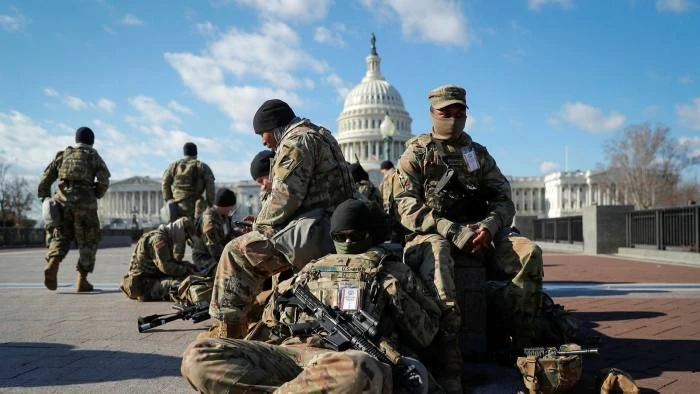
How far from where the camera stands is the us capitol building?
9781cm

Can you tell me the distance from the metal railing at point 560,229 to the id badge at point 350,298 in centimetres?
1873

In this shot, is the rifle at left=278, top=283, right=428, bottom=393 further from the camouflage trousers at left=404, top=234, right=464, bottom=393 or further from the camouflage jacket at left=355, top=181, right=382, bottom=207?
the camouflage jacket at left=355, top=181, right=382, bottom=207

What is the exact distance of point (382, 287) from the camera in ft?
9.28

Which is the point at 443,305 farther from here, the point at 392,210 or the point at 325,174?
the point at 392,210

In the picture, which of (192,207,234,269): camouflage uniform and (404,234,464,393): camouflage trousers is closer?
(404,234,464,393): camouflage trousers

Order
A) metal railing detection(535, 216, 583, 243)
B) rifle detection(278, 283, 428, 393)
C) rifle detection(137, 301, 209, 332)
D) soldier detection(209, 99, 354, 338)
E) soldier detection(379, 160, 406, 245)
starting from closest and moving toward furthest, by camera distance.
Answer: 1. rifle detection(278, 283, 428, 393)
2. soldier detection(209, 99, 354, 338)
3. rifle detection(137, 301, 209, 332)
4. soldier detection(379, 160, 406, 245)
5. metal railing detection(535, 216, 583, 243)

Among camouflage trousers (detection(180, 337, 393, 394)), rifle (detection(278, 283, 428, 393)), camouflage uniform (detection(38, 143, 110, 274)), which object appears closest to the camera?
camouflage trousers (detection(180, 337, 393, 394))

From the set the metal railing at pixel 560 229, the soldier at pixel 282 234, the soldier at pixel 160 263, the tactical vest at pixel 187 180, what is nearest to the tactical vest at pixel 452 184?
the soldier at pixel 282 234

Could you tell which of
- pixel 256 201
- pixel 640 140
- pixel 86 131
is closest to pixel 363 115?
pixel 256 201

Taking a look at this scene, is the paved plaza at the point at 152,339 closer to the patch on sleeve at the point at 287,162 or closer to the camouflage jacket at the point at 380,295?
the camouflage jacket at the point at 380,295

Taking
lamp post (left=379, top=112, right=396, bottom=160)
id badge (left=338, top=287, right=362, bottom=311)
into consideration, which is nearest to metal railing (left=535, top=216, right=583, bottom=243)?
id badge (left=338, top=287, right=362, bottom=311)

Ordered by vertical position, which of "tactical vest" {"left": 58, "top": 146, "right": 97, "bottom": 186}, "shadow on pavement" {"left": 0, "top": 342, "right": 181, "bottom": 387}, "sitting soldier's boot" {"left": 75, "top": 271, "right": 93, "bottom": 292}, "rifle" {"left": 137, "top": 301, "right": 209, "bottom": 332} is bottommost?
"shadow on pavement" {"left": 0, "top": 342, "right": 181, "bottom": 387}

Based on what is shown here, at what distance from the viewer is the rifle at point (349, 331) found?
8.16 feet

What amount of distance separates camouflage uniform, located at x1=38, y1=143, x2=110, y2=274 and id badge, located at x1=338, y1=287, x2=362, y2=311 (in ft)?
20.1
